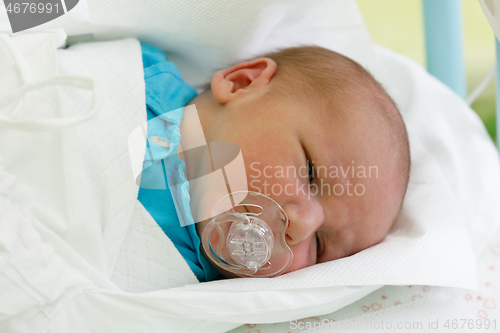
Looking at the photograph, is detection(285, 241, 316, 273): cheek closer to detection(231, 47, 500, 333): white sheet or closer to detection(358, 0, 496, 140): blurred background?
detection(231, 47, 500, 333): white sheet

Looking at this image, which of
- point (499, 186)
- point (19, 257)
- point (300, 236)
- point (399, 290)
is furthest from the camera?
point (499, 186)

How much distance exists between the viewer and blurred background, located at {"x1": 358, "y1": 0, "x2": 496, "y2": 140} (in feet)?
6.31

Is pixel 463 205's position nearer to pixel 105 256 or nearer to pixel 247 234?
pixel 247 234

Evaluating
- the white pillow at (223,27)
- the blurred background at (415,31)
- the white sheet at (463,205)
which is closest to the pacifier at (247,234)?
the white sheet at (463,205)

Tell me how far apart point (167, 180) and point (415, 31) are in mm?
1782

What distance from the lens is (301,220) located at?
787mm

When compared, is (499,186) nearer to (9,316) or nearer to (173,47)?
(173,47)

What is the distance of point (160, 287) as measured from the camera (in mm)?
812

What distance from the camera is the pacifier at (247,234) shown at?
80cm

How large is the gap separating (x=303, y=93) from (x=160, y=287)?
1.49ft

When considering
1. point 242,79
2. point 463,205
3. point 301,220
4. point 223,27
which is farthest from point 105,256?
point 463,205

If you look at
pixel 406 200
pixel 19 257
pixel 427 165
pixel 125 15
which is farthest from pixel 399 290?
pixel 125 15

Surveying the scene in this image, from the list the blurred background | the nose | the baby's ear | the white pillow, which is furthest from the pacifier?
the blurred background

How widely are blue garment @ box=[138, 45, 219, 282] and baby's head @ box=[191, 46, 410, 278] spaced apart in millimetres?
49
